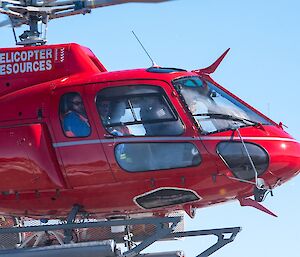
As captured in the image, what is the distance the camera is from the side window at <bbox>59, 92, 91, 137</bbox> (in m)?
13.4

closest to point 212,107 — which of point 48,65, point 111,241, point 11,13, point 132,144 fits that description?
point 132,144

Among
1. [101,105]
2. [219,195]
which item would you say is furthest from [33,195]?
[219,195]

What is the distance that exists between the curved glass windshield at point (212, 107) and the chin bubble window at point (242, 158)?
0.29m

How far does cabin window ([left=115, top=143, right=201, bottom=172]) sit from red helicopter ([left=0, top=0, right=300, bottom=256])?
0.01 metres

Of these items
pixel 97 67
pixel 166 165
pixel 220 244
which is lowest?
pixel 220 244

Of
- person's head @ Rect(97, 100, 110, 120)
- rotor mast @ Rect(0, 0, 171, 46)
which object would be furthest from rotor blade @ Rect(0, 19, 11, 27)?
person's head @ Rect(97, 100, 110, 120)

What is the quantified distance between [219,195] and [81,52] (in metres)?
3.08

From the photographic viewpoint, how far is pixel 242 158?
12930 mm

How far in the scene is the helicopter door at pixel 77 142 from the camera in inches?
524

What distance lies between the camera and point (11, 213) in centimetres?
1449

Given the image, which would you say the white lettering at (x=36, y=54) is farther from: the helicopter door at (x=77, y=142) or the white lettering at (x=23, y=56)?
the helicopter door at (x=77, y=142)

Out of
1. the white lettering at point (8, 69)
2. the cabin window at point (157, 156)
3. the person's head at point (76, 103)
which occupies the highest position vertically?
the white lettering at point (8, 69)

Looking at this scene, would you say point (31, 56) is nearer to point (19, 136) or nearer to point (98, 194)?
point (19, 136)

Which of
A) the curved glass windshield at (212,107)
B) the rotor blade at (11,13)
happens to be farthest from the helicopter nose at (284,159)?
the rotor blade at (11,13)
